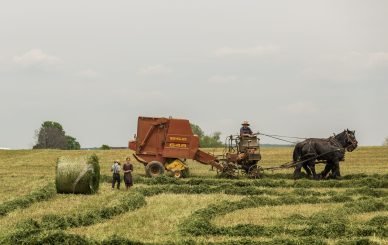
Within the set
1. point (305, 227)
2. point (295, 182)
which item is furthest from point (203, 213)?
point (295, 182)

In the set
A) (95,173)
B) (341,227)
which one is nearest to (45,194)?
(95,173)

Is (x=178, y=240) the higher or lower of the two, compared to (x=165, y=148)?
lower

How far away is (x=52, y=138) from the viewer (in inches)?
4126

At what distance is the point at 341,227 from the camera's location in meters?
14.8

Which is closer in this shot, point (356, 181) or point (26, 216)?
point (26, 216)

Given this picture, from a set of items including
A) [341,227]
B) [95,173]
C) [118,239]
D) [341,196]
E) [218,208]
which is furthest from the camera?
[95,173]

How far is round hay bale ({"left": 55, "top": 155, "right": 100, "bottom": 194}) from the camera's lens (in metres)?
22.9

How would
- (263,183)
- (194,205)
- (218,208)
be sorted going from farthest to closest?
(263,183), (194,205), (218,208)

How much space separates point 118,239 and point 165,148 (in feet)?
57.4

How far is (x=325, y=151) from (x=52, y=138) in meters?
81.0

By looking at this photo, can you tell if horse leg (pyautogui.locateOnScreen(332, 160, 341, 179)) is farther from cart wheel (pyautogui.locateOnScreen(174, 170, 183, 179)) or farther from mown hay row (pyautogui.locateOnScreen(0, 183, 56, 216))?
mown hay row (pyautogui.locateOnScreen(0, 183, 56, 216))

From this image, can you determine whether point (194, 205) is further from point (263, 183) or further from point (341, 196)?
point (263, 183)

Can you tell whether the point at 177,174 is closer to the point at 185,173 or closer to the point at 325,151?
the point at 185,173

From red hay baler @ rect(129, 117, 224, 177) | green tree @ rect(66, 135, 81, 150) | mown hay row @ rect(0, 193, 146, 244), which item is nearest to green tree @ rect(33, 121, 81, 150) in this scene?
green tree @ rect(66, 135, 81, 150)
